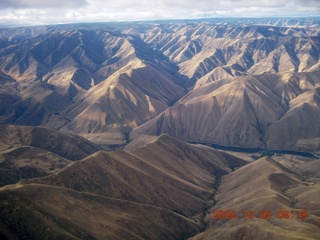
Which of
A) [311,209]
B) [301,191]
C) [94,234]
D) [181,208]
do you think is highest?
[301,191]

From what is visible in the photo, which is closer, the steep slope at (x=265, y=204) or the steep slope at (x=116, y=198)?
the steep slope at (x=116, y=198)

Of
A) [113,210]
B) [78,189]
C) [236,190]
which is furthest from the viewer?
[236,190]

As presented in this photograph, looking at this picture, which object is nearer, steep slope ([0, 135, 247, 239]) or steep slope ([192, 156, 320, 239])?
steep slope ([0, 135, 247, 239])

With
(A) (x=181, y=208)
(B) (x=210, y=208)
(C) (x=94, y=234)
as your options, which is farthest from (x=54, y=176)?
(B) (x=210, y=208)

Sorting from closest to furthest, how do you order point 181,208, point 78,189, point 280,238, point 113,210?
point 280,238 < point 113,210 < point 78,189 < point 181,208

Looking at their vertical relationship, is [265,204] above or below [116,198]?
above

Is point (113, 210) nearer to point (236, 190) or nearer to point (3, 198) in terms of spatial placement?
point (3, 198)

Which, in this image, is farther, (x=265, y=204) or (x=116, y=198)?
(x=116, y=198)

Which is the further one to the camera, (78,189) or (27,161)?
(27,161)
